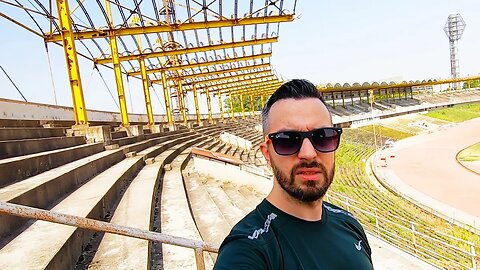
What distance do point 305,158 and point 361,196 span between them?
60.8ft

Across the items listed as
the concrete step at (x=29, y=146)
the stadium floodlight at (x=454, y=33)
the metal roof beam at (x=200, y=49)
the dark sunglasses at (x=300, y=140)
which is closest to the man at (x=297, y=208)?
the dark sunglasses at (x=300, y=140)

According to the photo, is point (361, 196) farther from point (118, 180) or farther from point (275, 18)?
point (118, 180)

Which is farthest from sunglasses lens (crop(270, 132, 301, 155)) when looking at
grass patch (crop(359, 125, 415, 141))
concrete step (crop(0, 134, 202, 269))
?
grass patch (crop(359, 125, 415, 141))

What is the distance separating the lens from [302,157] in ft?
4.55

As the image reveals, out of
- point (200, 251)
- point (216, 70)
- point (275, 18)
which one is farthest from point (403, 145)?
point (200, 251)

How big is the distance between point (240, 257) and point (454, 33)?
134502mm

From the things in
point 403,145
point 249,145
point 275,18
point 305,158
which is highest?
point 275,18

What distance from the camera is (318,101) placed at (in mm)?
1495

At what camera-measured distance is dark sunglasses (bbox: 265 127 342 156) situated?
4.62ft

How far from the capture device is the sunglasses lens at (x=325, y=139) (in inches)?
56.7

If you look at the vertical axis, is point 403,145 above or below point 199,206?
below

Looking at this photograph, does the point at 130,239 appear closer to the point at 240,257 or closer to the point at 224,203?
the point at 240,257

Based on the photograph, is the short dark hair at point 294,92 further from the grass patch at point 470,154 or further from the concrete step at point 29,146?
the grass patch at point 470,154

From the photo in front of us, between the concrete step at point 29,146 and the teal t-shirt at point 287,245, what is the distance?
514cm
